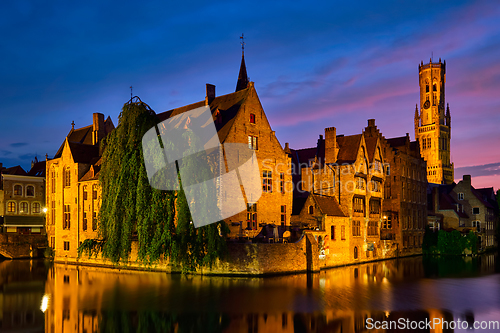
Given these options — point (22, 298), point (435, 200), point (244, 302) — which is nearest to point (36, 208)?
point (22, 298)

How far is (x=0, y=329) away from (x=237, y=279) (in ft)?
49.8

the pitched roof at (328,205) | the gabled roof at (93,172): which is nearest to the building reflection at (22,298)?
the gabled roof at (93,172)

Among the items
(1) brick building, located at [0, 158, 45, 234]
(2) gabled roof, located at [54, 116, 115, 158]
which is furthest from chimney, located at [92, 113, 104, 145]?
(1) brick building, located at [0, 158, 45, 234]

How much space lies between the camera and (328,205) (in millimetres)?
40375

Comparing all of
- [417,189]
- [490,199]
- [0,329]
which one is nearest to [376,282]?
[0,329]

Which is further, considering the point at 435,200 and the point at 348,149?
the point at 435,200

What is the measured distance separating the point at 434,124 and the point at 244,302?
137950 millimetres

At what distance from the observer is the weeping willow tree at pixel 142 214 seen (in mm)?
28484

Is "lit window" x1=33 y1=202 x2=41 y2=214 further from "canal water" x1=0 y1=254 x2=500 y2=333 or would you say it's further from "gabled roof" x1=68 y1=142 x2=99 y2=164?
"canal water" x1=0 y1=254 x2=500 y2=333

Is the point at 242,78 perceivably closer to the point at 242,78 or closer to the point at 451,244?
the point at 242,78

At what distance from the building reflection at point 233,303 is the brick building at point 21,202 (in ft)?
83.5

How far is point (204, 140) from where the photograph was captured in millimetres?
37406

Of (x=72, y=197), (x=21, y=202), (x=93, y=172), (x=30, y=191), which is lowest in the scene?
(x=21, y=202)

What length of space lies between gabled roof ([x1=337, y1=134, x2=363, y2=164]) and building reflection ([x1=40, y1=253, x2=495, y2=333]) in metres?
13.6
